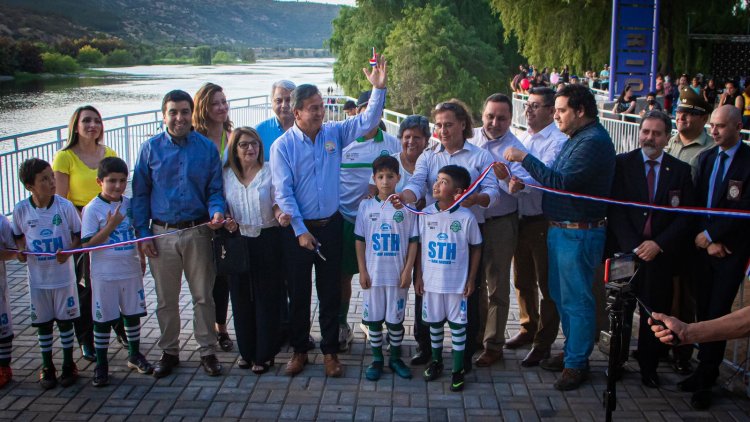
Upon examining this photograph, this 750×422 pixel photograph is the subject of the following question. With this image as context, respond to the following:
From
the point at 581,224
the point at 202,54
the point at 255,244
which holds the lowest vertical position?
the point at 255,244

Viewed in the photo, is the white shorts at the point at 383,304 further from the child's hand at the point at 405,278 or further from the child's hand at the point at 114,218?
the child's hand at the point at 114,218

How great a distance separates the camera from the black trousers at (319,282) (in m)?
5.07

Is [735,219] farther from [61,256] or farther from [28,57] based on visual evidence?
[28,57]

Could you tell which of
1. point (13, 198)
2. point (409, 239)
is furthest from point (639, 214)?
point (13, 198)

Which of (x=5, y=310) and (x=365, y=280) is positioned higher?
(x=365, y=280)

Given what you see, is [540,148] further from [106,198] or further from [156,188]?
[106,198]

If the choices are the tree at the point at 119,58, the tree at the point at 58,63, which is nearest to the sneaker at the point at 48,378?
the tree at the point at 58,63

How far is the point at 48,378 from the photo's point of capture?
489 centimetres

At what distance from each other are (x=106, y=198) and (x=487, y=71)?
1107 inches

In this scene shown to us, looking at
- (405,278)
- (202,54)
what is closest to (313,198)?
(405,278)

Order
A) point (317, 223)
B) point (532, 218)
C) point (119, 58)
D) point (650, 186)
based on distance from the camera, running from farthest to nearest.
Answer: point (119, 58) → point (532, 218) → point (317, 223) → point (650, 186)

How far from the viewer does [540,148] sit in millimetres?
5359

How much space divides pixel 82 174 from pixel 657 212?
4.49m

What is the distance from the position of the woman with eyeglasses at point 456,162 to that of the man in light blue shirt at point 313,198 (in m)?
0.51
